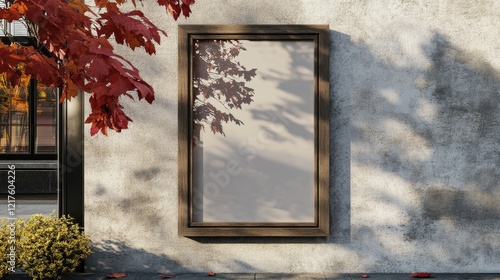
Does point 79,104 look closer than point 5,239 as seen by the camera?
No

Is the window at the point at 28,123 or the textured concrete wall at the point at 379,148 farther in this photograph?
the window at the point at 28,123

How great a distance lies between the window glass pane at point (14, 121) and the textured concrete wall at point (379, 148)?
27.6ft

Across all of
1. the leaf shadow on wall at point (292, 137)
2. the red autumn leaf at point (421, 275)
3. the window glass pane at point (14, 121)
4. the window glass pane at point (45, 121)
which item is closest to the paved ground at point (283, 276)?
the red autumn leaf at point (421, 275)

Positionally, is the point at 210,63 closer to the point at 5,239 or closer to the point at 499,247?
the point at 5,239

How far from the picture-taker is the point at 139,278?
8.48 metres

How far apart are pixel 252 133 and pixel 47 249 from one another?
259cm

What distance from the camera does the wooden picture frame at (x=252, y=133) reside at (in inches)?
336

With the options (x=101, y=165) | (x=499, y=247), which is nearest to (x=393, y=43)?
(x=499, y=247)

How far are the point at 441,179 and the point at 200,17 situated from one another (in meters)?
3.32

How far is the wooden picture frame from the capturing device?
8.55 metres

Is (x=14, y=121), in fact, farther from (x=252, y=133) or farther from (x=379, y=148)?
(x=379, y=148)

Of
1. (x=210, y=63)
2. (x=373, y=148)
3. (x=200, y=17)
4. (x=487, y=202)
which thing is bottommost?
(x=487, y=202)

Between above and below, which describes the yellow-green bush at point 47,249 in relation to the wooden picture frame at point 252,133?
below

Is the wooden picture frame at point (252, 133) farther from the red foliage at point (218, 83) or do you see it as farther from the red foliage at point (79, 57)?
the red foliage at point (79, 57)
